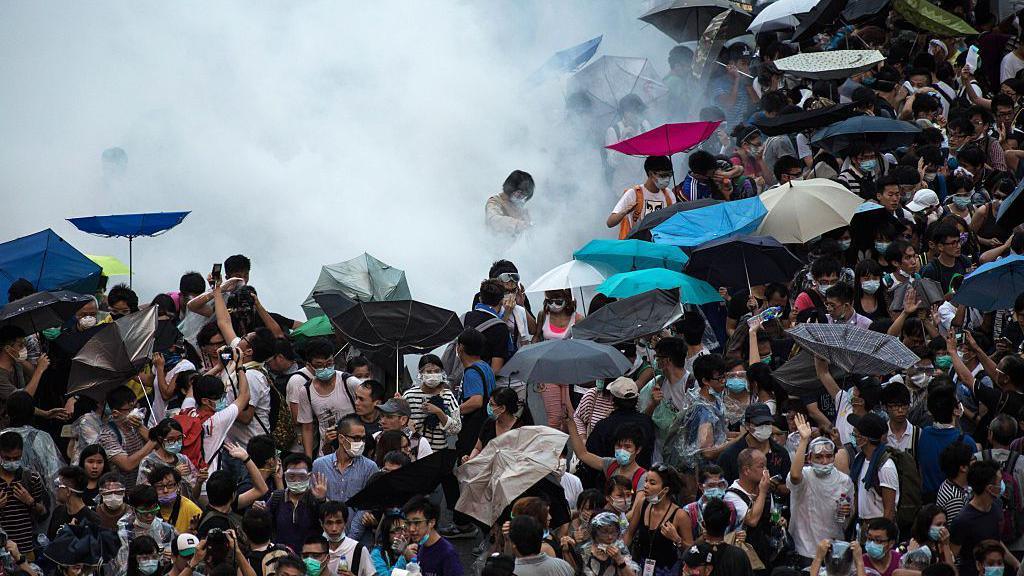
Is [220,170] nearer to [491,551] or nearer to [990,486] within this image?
[491,551]

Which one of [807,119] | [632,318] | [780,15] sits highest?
[780,15]

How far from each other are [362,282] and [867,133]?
4.66 meters

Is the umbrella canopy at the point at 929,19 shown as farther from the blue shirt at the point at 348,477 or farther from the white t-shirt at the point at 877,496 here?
the blue shirt at the point at 348,477

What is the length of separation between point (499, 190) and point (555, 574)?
10.6m

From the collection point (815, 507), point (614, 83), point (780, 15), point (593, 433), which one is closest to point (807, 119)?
point (614, 83)

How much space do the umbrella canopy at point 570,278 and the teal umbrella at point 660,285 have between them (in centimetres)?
35

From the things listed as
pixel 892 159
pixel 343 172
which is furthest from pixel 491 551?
pixel 343 172

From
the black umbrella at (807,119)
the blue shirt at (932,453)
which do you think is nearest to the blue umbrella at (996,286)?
the blue shirt at (932,453)

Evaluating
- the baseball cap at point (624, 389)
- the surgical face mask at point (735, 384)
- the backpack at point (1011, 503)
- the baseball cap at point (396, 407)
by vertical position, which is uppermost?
the baseball cap at point (396, 407)

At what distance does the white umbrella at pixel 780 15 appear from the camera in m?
19.5

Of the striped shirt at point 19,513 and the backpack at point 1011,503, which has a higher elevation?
the striped shirt at point 19,513

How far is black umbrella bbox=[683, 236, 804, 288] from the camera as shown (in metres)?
12.5

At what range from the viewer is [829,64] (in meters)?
16.2

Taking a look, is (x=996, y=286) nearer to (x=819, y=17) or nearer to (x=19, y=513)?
(x=19, y=513)
